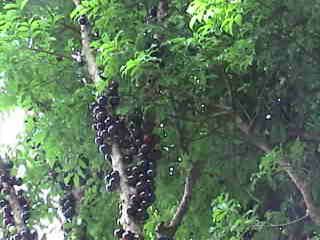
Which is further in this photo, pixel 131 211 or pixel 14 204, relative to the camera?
pixel 14 204

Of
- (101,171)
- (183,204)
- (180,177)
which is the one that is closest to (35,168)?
(101,171)

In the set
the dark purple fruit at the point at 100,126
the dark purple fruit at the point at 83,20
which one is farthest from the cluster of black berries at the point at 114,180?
the dark purple fruit at the point at 83,20

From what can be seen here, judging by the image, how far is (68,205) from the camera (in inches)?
169

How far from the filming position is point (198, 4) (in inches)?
121

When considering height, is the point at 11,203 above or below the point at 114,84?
below

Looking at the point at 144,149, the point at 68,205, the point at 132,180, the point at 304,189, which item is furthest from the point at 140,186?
the point at 68,205

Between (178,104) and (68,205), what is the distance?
47.0 inches

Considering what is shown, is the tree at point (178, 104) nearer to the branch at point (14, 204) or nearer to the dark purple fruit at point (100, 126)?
the dark purple fruit at point (100, 126)

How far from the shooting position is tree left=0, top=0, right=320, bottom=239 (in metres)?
3.22

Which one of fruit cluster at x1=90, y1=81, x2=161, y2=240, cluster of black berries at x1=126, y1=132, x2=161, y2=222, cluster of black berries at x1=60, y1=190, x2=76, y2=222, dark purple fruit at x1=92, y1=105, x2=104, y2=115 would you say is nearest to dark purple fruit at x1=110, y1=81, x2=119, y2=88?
fruit cluster at x1=90, y1=81, x2=161, y2=240

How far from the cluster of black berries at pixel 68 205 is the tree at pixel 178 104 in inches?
4.3

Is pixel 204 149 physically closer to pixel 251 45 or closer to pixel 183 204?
pixel 183 204

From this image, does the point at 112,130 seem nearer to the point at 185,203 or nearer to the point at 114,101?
the point at 114,101

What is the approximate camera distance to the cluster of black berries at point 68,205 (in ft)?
14.0
